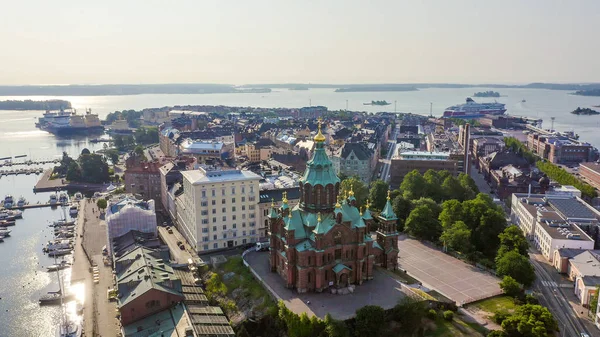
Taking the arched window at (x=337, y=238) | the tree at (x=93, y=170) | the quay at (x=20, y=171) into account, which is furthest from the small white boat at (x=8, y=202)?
the arched window at (x=337, y=238)

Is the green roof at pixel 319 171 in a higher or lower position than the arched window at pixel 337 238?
higher

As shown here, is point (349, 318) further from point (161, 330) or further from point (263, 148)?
point (263, 148)

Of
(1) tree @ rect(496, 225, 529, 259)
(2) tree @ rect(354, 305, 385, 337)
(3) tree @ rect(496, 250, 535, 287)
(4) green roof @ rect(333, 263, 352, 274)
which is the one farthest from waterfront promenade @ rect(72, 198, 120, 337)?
(1) tree @ rect(496, 225, 529, 259)

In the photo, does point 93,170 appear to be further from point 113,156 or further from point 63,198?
point 113,156

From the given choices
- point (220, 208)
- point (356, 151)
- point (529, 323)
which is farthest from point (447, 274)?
point (356, 151)

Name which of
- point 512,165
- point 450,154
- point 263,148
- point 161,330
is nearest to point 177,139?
point 263,148

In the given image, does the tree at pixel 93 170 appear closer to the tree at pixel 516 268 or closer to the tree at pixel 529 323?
the tree at pixel 516 268

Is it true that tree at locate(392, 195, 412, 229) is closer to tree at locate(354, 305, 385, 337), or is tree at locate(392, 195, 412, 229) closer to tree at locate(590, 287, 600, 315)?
tree at locate(590, 287, 600, 315)
